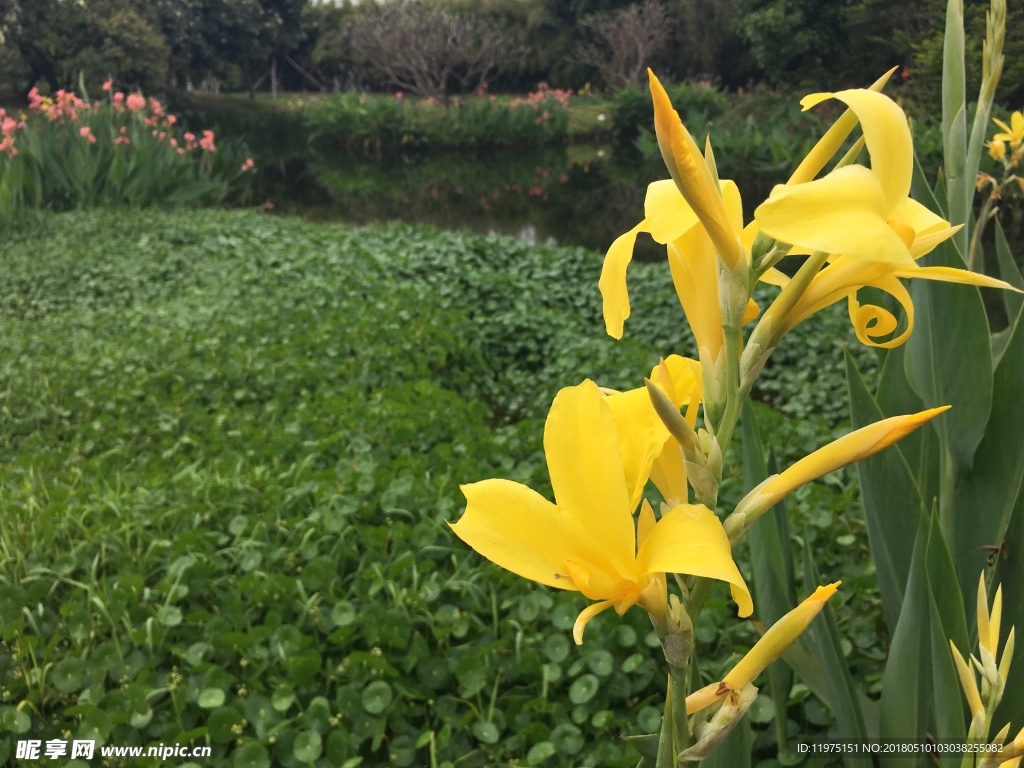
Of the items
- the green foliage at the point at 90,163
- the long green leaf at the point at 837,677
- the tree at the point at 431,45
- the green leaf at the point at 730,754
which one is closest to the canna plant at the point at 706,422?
the green leaf at the point at 730,754

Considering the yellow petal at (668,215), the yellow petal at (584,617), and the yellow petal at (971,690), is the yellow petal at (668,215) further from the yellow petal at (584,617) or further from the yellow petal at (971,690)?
the yellow petal at (971,690)

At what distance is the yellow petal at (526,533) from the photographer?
16.3 inches

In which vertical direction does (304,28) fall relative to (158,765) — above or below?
above

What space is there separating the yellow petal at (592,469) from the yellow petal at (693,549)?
0.01 metres

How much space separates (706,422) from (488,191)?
10.4 m

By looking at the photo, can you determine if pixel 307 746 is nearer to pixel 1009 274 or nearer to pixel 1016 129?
pixel 1009 274

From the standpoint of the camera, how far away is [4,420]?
2.71 meters

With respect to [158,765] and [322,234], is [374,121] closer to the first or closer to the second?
[322,234]

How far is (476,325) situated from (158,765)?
2.92 m

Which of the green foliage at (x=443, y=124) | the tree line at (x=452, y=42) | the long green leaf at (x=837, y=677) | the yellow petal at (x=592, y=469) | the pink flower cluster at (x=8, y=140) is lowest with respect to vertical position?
the long green leaf at (x=837, y=677)

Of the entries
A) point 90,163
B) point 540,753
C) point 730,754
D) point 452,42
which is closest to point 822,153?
point 730,754

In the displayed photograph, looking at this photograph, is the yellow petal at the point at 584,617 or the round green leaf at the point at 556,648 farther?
the round green leaf at the point at 556,648

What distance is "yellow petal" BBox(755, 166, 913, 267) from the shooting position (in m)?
0.33

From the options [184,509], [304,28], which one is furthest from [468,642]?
[304,28]
